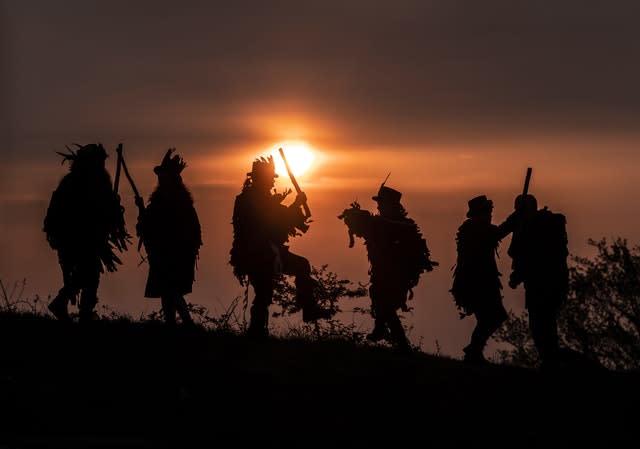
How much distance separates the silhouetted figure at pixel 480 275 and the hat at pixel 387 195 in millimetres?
1194

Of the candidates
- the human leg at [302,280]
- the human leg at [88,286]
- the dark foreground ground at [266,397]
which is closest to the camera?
the dark foreground ground at [266,397]

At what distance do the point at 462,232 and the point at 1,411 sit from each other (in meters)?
8.07

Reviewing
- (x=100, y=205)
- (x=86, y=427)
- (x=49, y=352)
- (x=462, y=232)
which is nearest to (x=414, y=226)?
(x=462, y=232)

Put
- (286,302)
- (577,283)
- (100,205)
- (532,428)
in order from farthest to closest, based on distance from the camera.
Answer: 1. (286,302)
2. (577,283)
3. (100,205)
4. (532,428)

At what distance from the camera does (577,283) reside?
1313 inches

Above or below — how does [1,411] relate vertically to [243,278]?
below

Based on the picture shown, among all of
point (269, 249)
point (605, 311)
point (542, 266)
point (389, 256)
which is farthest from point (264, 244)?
point (605, 311)

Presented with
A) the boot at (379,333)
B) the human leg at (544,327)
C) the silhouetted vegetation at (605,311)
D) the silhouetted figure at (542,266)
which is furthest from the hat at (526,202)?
the silhouetted vegetation at (605,311)

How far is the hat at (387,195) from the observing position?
1778cm

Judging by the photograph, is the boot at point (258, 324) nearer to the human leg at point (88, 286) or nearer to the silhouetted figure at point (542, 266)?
the human leg at point (88, 286)

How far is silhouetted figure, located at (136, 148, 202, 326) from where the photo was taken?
17.0m

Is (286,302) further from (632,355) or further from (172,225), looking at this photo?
(172,225)

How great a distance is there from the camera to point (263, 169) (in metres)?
17.2

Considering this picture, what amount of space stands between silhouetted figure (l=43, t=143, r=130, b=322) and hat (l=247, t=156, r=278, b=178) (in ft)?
7.19
